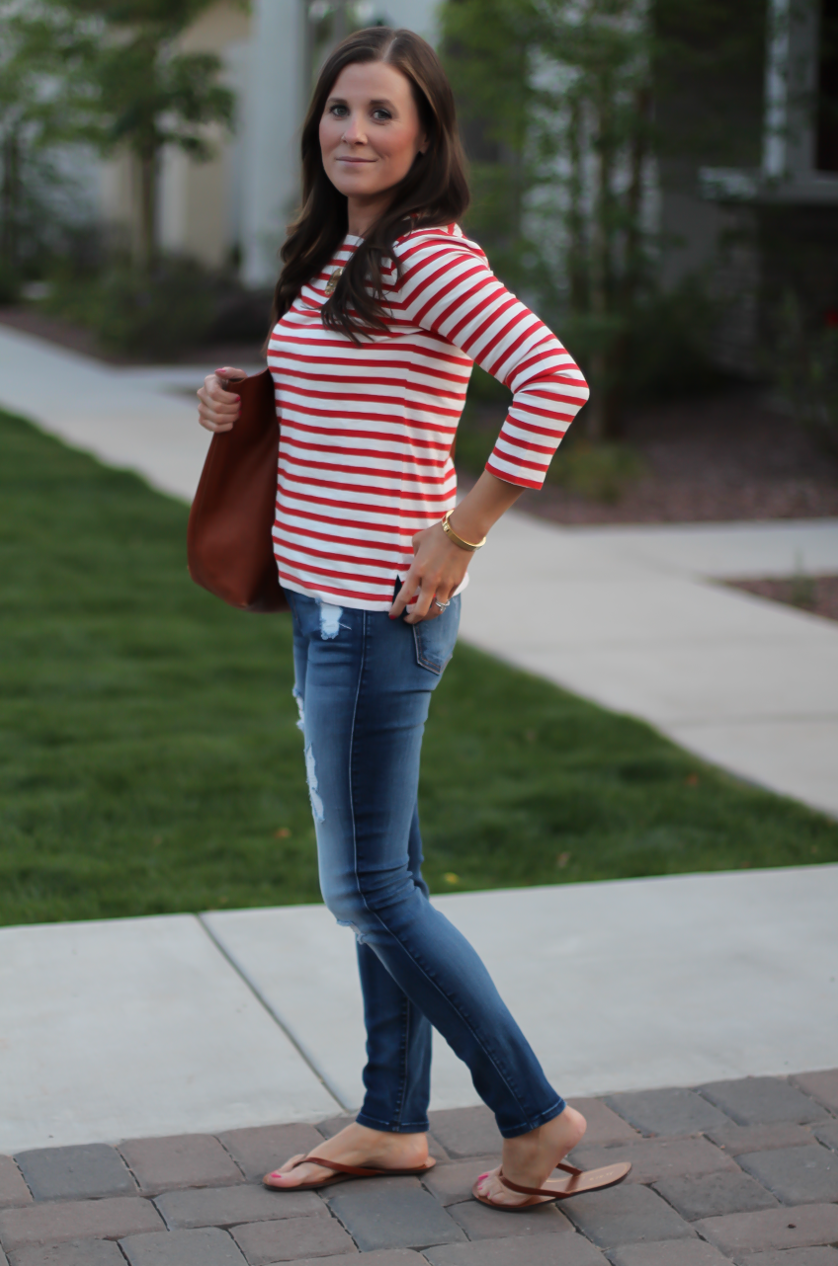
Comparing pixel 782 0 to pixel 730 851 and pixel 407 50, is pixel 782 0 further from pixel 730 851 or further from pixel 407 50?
pixel 407 50

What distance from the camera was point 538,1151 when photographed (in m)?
2.69

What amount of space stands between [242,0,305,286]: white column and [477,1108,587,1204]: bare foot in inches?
772

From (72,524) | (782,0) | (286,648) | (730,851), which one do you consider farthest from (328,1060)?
(782,0)

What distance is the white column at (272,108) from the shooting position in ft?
71.2

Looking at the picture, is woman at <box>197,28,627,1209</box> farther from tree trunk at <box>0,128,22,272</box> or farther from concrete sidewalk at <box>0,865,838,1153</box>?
tree trunk at <box>0,128,22,272</box>

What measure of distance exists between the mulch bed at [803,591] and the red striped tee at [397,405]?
5.45m

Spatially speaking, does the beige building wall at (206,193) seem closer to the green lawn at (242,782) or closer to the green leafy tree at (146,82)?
the green leafy tree at (146,82)

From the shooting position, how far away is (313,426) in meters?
2.50

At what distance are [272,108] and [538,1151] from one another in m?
21.2

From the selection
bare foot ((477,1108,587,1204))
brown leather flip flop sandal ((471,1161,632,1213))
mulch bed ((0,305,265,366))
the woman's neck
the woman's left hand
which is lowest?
mulch bed ((0,305,265,366))

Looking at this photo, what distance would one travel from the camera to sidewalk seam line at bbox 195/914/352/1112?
10.4 feet

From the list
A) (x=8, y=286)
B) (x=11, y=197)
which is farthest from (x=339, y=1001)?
(x=11, y=197)

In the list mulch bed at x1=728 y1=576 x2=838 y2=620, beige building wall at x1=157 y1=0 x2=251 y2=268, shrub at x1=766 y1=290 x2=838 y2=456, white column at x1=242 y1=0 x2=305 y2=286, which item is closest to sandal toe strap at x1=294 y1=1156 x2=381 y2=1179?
mulch bed at x1=728 y1=576 x2=838 y2=620

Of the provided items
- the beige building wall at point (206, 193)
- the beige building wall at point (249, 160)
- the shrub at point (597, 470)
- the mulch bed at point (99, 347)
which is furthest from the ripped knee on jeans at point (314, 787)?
the beige building wall at point (206, 193)
